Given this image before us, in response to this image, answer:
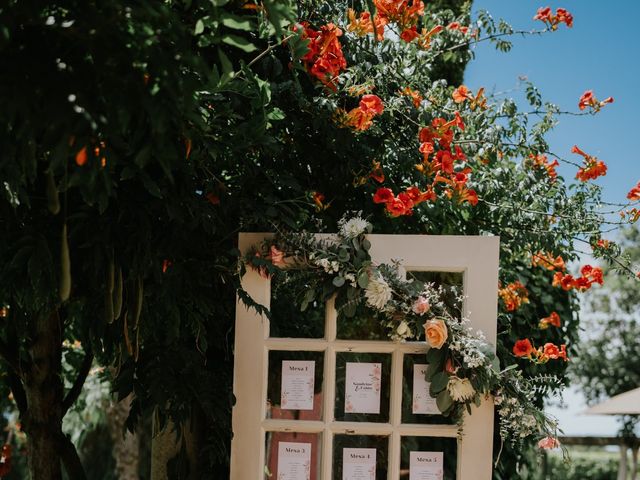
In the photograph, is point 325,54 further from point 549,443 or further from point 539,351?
point 549,443

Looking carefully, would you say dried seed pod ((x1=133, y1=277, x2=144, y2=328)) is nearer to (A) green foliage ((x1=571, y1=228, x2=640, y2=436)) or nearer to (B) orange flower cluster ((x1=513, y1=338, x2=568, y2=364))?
(B) orange flower cluster ((x1=513, y1=338, x2=568, y2=364))

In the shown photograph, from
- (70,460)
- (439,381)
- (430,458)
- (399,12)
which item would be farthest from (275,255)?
(70,460)

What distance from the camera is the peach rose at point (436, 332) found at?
9.03ft

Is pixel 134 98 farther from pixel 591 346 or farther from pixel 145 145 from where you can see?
pixel 591 346

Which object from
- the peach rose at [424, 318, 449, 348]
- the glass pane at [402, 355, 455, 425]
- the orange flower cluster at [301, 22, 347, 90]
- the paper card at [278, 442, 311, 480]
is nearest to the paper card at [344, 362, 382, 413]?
the glass pane at [402, 355, 455, 425]

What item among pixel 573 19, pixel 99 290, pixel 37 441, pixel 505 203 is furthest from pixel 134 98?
pixel 573 19

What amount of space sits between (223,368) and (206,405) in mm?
400

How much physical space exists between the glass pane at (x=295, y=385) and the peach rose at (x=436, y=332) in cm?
47

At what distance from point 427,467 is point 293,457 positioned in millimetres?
498

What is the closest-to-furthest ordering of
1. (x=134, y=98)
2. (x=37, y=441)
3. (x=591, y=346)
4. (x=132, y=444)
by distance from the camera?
(x=134, y=98)
(x=37, y=441)
(x=132, y=444)
(x=591, y=346)

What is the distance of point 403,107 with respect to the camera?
343 centimetres

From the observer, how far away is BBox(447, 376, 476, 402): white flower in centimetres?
281

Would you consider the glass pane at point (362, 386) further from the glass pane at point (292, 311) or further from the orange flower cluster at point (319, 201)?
the orange flower cluster at point (319, 201)

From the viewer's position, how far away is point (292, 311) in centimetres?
309
